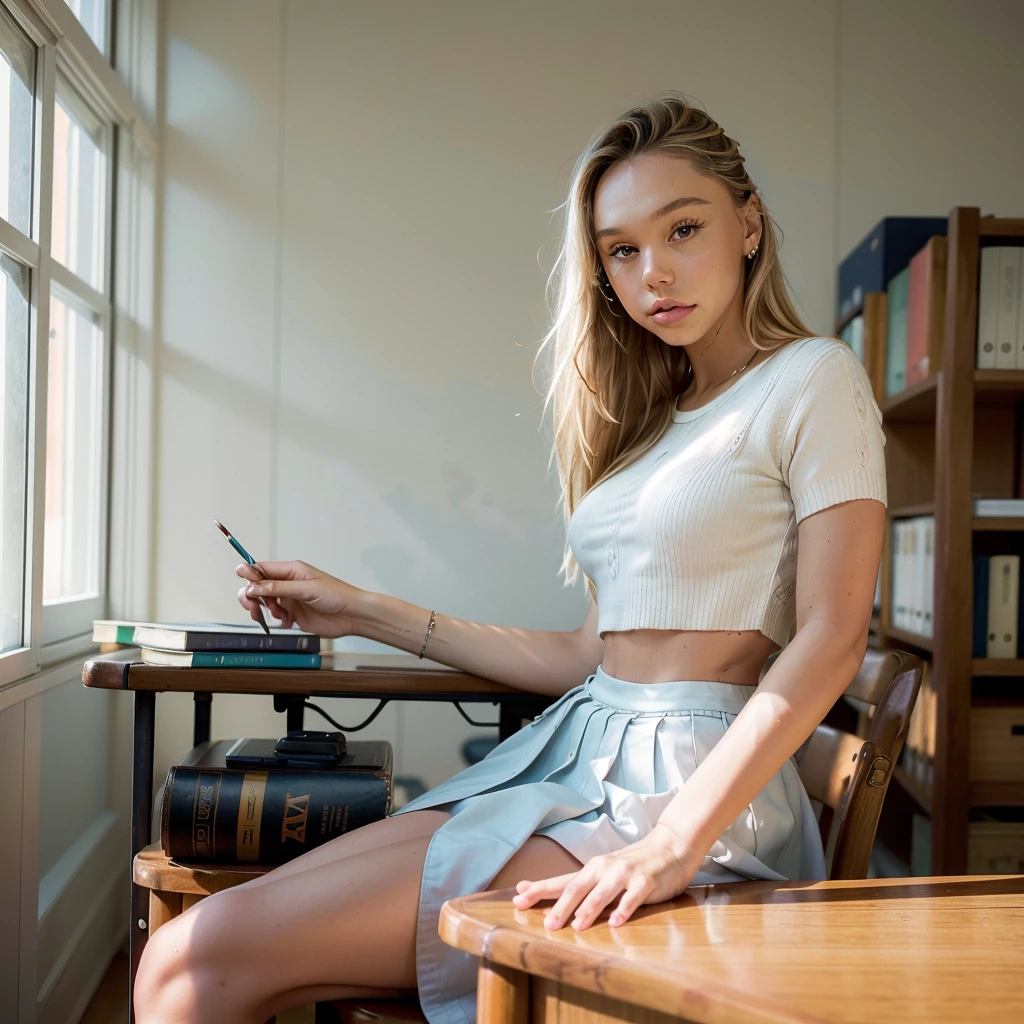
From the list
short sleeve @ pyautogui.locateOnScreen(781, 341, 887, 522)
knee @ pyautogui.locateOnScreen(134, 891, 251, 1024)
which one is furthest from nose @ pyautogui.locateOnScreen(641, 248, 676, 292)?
knee @ pyautogui.locateOnScreen(134, 891, 251, 1024)

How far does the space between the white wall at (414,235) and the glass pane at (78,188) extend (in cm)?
17

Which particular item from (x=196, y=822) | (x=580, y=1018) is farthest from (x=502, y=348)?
(x=580, y=1018)

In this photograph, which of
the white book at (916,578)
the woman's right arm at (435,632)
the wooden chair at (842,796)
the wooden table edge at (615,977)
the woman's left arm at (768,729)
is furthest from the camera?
the white book at (916,578)

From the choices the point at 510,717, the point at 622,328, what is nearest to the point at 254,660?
the point at 510,717

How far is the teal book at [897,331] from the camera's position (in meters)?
2.30

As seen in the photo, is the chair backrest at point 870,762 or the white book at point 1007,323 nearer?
the chair backrest at point 870,762

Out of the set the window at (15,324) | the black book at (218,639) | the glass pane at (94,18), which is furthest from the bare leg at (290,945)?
the glass pane at (94,18)

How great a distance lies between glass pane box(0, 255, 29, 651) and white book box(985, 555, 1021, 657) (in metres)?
1.90

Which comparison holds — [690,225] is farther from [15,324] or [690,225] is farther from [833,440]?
[15,324]

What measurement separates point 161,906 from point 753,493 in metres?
0.93

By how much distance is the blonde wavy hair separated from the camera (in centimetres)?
135

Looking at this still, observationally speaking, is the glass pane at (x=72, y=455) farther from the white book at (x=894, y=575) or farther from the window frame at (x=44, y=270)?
the white book at (x=894, y=575)

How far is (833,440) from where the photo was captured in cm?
114

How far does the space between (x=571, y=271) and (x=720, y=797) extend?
32.6 inches
